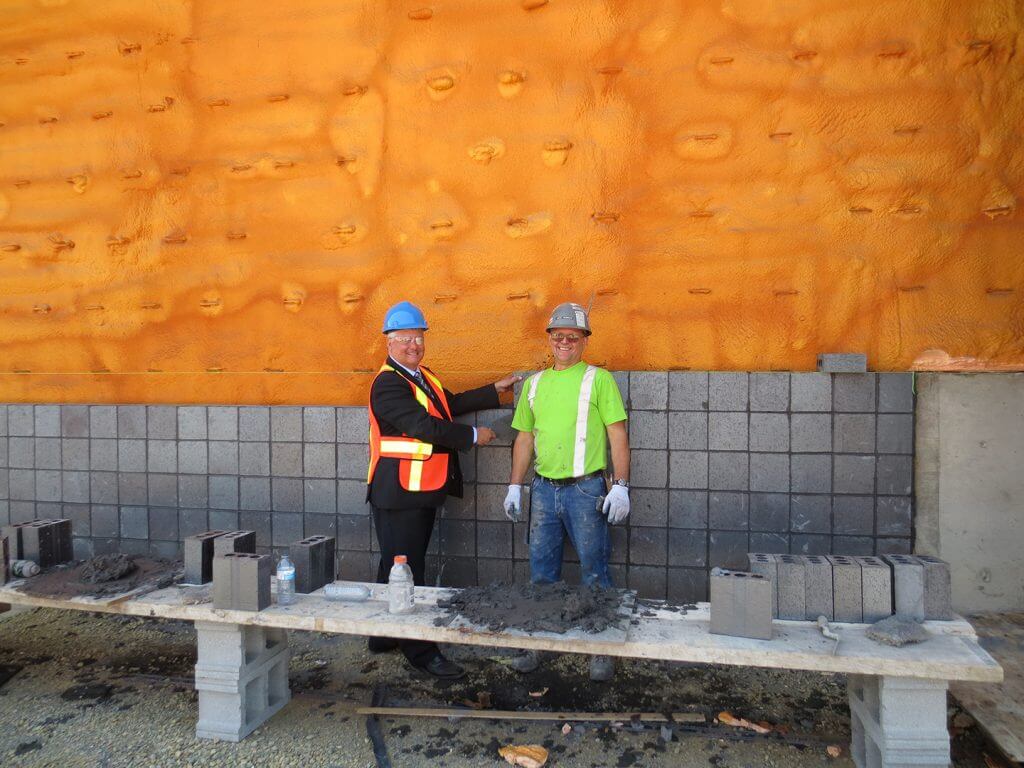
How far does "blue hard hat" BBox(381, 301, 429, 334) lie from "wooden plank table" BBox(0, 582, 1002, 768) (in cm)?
150

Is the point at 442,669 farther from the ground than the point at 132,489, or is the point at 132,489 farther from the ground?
the point at 132,489

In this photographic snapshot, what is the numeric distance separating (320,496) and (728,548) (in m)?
2.80

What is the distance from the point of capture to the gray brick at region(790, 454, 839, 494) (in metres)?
4.22

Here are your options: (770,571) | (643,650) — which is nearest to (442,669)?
(643,650)

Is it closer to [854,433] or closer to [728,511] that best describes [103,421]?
[728,511]

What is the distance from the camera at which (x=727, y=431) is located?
4336mm

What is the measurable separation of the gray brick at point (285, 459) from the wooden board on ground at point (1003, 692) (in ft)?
13.6

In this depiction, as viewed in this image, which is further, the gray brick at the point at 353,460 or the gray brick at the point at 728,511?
the gray brick at the point at 353,460

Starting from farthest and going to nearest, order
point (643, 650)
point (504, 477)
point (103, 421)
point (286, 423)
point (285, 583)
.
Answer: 1. point (103, 421)
2. point (286, 423)
3. point (504, 477)
4. point (285, 583)
5. point (643, 650)

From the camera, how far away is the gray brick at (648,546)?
174 inches

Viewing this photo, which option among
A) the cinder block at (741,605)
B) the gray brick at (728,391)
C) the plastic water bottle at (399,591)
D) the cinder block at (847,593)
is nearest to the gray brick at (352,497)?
the plastic water bottle at (399,591)

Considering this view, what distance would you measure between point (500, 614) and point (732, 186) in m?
2.97

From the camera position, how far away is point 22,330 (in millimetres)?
5754

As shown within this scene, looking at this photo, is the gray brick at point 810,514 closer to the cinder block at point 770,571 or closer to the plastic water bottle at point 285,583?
the cinder block at point 770,571
